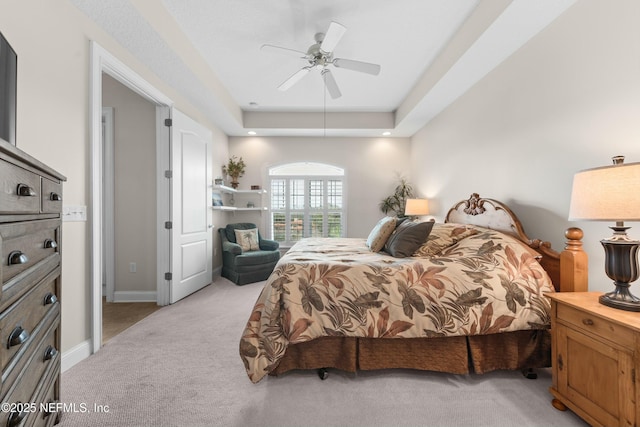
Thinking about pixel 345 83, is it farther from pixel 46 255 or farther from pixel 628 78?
pixel 46 255

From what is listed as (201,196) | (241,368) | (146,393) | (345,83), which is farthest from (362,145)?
(146,393)

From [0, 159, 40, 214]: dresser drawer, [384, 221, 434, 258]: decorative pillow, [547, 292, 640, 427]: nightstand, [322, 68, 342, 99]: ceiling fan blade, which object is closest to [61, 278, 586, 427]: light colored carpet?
[547, 292, 640, 427]: nightstand

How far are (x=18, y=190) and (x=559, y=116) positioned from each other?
310 centimetres

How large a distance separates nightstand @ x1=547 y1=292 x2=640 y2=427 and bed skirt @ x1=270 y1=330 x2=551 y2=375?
28 cm

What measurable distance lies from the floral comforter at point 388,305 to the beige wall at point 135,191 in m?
2.45

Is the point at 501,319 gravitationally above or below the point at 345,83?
below

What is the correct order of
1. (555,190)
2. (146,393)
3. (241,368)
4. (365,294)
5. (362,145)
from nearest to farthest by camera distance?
(146,393) → (365,294) → (241,368) → (555,190) → (362,145)

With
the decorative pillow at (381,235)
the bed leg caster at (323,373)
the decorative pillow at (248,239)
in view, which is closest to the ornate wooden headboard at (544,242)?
the decorative pillow at (381,235)

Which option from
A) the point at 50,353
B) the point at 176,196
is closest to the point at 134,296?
the point at 176,196

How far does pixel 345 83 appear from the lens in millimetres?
3873

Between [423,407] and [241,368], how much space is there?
3.93ft

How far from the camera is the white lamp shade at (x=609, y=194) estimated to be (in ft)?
4.10

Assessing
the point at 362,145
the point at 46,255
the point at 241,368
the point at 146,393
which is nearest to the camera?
the point at 46,255

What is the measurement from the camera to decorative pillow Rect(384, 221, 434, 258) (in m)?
2.40
